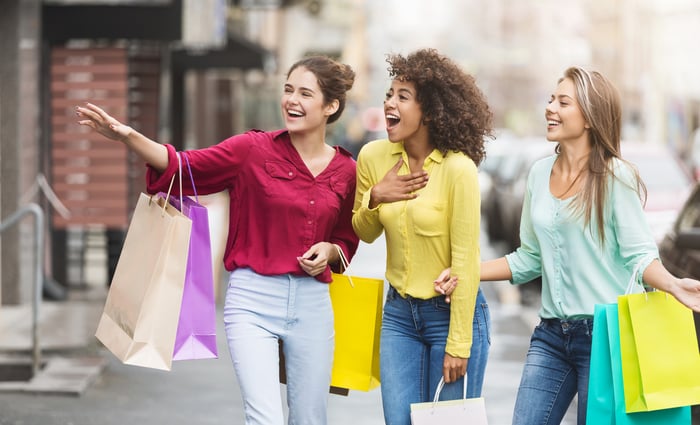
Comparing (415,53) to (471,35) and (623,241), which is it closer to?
(623,241)

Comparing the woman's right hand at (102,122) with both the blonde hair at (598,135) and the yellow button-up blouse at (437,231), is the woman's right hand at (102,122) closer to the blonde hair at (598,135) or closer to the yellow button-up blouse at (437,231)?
the yellow button-up blouse at (437,231)

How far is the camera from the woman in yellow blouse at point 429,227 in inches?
186

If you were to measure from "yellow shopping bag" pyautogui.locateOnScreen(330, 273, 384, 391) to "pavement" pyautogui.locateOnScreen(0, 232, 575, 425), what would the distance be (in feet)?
9.23

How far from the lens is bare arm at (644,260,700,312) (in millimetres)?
4453

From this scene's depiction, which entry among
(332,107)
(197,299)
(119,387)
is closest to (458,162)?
(332,107)

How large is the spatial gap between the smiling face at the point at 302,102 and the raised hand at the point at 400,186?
425 millimetres

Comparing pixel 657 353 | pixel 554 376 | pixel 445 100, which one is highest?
pixel 445 100

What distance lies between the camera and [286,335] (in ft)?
16.3

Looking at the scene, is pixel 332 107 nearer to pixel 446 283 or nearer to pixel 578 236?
pixel 446 283

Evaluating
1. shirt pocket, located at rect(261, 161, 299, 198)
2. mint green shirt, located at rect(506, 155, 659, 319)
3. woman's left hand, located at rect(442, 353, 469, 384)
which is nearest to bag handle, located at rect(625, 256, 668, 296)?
mint green shirt, located at rect(506, 155, 659, 319)

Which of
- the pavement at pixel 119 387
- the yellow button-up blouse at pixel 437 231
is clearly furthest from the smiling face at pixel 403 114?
the pavement at pixel 119 387

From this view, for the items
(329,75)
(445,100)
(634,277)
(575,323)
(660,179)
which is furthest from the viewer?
(660,179)

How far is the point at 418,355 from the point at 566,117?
103cm

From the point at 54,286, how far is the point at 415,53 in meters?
8.80
